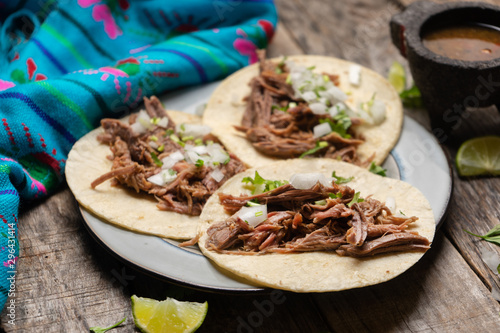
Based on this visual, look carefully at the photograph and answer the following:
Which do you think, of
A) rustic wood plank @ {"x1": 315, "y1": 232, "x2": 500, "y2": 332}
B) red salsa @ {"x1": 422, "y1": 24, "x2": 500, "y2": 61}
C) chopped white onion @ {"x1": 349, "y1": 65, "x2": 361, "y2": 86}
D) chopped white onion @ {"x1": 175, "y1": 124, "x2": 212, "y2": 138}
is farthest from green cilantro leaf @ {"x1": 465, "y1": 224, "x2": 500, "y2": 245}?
chopped white onion @ {"x1": 175, "y1": 124, "x2": 212, "y2": 138}

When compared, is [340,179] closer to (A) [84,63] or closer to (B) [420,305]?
(B) [420,305]

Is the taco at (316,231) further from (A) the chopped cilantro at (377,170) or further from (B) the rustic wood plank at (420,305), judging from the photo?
(B) the rustic wood plank at (420,305)

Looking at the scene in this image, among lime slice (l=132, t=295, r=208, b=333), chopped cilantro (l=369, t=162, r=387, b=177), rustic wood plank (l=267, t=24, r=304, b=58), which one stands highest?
rustic wood plank (l=267, t=24, r=304, b=58)

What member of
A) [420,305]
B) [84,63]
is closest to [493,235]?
[420,305]

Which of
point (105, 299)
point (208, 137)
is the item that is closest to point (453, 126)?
point (208, 137)

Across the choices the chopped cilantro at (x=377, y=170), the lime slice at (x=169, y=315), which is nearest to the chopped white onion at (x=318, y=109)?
the chopped cilantro at (x=377, y=170)

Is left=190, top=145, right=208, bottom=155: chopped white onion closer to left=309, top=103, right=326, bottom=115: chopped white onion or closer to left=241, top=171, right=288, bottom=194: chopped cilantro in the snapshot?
left=241, top=171, right=288, bottom=194: chopped cilantro

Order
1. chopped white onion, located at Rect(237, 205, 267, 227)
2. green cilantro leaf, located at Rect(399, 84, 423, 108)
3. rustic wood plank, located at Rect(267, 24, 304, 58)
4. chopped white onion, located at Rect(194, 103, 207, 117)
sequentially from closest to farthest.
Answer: chopped white onion, located at Rect(237, 205, 267, 227)
chopped white onion, located at Rect(194, 103, 207, 117)
green cilantro leaf, located at Rect(399, 84, 423, 108)
rustic wood plank, located at Rect(267, 24, 304, 58)
